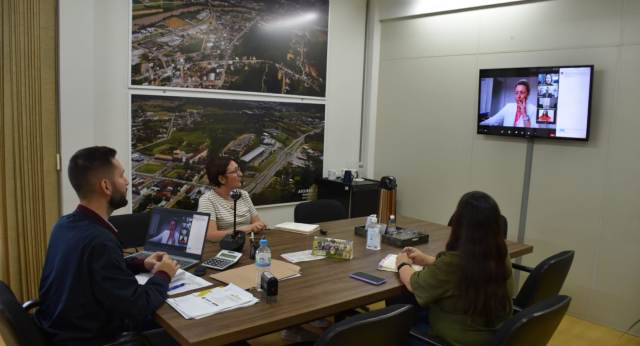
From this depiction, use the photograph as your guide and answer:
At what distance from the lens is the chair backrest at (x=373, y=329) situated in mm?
1568

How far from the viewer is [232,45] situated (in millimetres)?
4363

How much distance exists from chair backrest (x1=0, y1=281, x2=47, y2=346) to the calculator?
0.81 metres

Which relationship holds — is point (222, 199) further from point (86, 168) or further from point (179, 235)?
point (86, 168)

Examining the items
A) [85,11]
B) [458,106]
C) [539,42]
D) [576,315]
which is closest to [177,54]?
[85,11]

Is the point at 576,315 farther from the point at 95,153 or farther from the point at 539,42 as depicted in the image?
the point at 95,153

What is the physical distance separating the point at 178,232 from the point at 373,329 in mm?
1250

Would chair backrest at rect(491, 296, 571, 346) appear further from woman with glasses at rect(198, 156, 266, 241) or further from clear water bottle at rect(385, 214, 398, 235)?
woman with glasses at rect(198, 156, 266, 241)

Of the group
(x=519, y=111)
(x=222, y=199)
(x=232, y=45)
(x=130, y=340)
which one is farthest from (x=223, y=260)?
(x=519, y=111)

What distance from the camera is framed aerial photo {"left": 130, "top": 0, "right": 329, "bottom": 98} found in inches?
153

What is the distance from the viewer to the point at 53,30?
3.46 m

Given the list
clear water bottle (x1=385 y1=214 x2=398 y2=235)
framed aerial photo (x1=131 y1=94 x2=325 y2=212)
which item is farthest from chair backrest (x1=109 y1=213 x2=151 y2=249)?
clear water bottle (x1=385 y1=214 x2=398 y2=235)

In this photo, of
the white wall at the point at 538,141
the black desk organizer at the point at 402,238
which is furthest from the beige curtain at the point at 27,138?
the white wall at the point at 538,141

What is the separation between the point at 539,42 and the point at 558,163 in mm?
1034

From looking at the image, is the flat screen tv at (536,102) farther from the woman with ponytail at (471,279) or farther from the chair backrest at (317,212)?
the woman with ponytail at (471,279)
